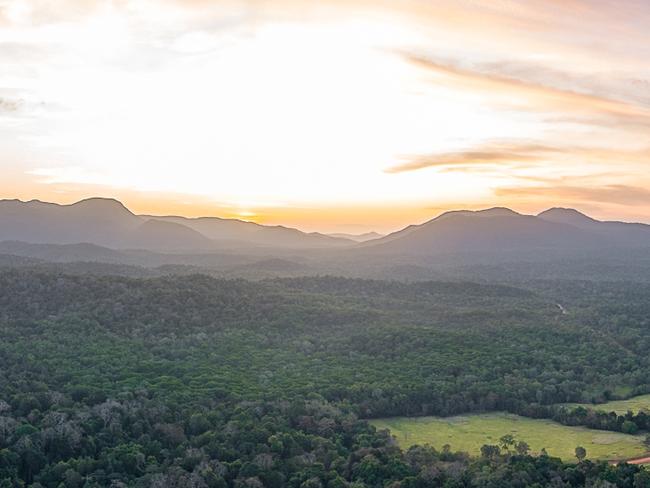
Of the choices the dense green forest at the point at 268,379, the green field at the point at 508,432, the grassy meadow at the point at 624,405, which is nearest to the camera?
the dense green forest at the point at 268,379

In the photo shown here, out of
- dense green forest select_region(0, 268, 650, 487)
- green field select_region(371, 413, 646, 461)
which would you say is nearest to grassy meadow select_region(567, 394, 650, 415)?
dense green forest select_region(0, 268, 650, 487)

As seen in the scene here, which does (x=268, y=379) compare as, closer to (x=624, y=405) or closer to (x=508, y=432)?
(x=508, y=432)

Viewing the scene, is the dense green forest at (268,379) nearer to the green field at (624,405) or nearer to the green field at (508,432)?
the green field at (624,405)

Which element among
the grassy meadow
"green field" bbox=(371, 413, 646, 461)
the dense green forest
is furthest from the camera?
the grassy meadow

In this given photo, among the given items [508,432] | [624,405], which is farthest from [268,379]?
[624,405]

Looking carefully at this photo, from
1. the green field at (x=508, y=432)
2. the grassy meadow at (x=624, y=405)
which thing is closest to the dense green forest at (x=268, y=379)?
the grassy meadow at (x=624, y=405)

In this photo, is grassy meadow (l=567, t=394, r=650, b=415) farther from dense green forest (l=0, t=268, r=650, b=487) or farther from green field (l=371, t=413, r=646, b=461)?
green field (l=371, t=413, r=646, b=461)
